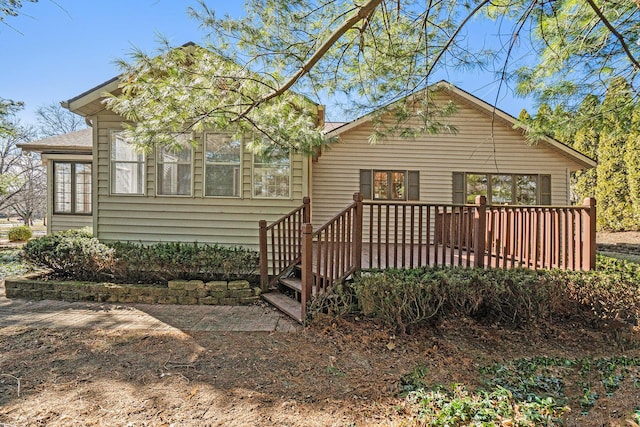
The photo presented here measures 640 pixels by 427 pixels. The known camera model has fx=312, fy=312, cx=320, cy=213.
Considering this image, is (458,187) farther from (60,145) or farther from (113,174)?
(60,145)

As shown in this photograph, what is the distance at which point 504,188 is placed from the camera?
970 centimetres

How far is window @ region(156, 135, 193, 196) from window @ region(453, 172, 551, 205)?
7571 mm

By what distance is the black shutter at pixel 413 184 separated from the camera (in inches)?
376

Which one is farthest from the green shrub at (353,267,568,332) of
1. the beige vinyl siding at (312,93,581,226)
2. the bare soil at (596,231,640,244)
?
the bare soil at (596,231,640,244)

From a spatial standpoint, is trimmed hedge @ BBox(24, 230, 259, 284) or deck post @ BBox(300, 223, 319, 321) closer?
deck post @ BBox(300, 223, 319, 321)

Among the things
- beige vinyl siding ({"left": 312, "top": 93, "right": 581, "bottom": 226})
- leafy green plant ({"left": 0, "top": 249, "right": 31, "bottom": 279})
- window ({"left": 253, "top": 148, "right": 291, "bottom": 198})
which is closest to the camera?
window ({"left": 253, "top": 148, "right": 291, "bottom": 198})

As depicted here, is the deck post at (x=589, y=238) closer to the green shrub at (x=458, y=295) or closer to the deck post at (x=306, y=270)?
the green shrub at (x=458, y=295)

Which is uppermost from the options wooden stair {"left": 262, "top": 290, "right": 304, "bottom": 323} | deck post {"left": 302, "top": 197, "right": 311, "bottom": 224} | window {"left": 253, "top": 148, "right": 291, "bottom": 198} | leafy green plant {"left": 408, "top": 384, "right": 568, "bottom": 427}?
window {"left": 253, "top": 148, "right": 291, "bottom": 198}

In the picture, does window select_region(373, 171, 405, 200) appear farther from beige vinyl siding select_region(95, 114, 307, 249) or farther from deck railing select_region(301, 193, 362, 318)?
deck railing select_region(301, 193, 362, 318)

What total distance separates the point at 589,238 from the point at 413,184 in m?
5.26

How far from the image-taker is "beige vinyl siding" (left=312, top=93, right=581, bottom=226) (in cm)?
948

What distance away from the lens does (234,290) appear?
5363 mm

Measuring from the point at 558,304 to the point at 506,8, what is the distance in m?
3.98

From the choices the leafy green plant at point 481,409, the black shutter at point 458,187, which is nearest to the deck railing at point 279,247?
the leafy green plant at point 481,409
